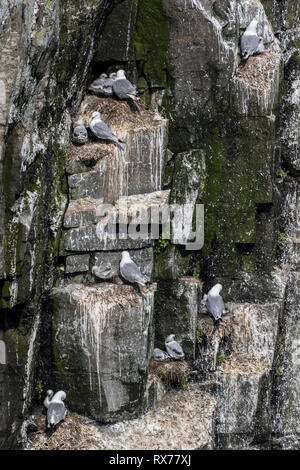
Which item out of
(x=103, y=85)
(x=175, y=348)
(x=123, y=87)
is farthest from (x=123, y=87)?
(x=175, y=348)

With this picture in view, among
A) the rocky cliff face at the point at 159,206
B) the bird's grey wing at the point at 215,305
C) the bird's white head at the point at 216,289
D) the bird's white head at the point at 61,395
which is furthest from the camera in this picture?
the bird's white head at the point at 216,289

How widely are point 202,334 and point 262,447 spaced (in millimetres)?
1925

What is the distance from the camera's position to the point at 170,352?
31.1 feet

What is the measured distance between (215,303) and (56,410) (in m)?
2.75

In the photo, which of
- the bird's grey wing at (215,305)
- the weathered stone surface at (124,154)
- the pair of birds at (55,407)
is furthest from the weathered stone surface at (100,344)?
the weathered stone surface at (124,154)

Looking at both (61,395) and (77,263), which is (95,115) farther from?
(61,395)

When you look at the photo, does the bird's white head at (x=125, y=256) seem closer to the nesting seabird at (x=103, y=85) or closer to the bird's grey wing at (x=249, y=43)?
the nesting seabird at (x=103, y=85)

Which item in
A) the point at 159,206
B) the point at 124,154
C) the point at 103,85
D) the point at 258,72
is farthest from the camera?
the point at 258,72

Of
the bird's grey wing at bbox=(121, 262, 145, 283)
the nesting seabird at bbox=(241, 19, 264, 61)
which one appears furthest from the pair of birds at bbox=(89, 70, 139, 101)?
the bird's grey wing at bbox=(121, 262, 145, 283)

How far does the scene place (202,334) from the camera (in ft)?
32.0

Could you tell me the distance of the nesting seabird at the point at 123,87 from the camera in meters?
9.03

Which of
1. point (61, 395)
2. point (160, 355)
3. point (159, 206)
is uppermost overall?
point (159, 206)

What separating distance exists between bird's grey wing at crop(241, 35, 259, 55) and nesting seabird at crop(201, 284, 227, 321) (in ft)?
11.2

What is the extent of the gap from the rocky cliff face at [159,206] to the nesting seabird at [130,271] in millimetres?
195
